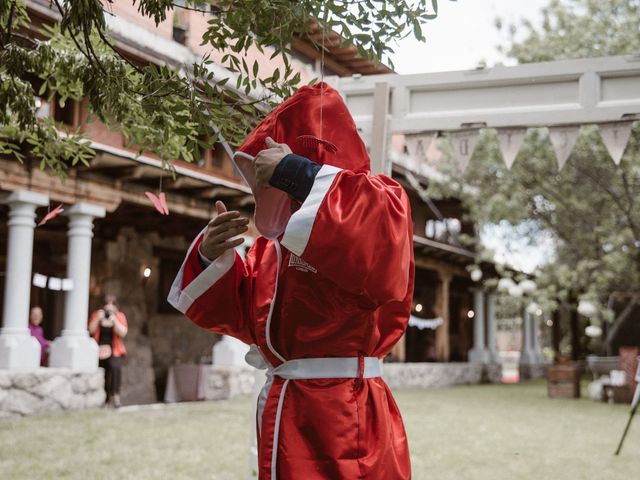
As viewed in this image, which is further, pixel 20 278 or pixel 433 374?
pixel 433 374

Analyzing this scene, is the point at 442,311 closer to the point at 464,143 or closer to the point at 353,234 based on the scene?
the point at 464,143

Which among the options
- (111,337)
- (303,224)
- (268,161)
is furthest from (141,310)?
(303,224)

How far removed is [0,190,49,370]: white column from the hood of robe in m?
7.98

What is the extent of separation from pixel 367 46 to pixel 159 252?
1167cm

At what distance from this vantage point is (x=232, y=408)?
11.3m

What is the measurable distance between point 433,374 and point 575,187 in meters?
6.46

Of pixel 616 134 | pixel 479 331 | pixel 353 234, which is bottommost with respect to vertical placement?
pixel 479 331

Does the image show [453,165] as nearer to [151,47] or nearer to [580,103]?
[151,47]

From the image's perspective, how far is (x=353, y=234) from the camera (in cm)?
178

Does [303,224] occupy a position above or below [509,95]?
below

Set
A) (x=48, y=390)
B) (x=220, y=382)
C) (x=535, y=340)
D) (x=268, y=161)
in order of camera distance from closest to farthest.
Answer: (x=268, y=161), (x=48, y=390), (x=220, y=382), (x=535, y=340)

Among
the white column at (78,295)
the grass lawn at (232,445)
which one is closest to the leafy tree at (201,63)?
the grass lawn at (232,445)

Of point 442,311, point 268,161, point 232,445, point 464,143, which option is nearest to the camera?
point 268,161

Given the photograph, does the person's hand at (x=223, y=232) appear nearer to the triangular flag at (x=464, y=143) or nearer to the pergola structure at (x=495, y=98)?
the pergola structure at (x=495, y=98)
